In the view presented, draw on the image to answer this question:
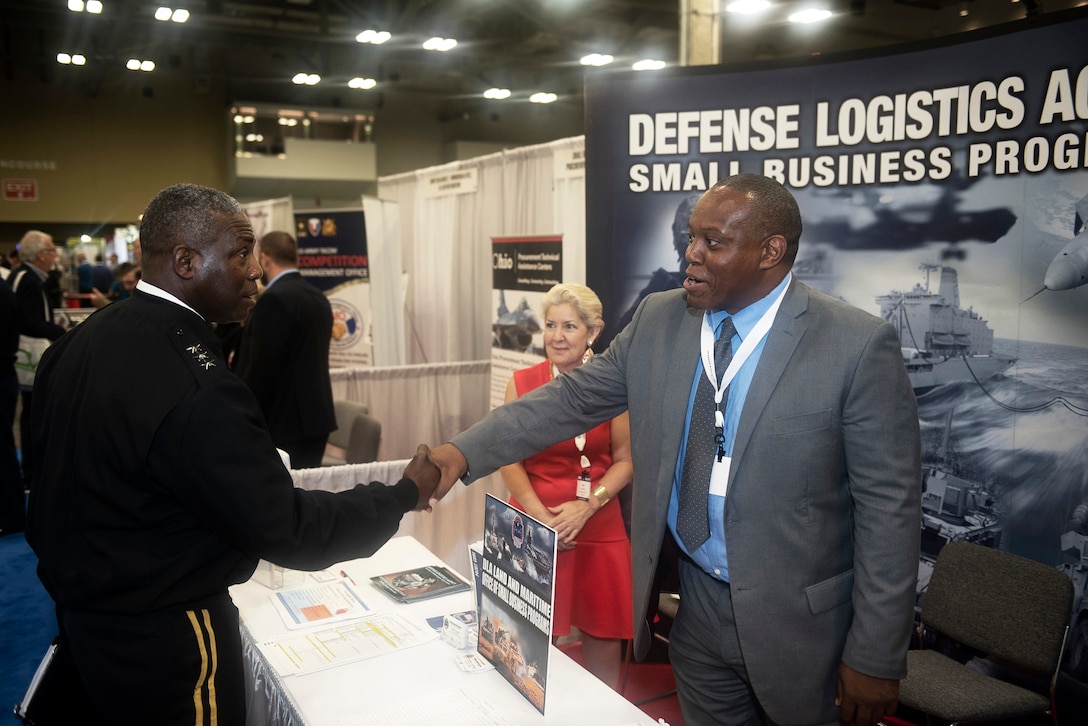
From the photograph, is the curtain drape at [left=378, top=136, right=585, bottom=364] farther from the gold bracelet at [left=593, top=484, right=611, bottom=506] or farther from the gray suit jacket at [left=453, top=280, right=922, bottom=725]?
the gray suit jacket at [left=453, top=280, right=922, bottom=725]

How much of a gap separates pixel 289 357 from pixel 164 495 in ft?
10.5

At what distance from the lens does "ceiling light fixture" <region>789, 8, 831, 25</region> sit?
378 inches

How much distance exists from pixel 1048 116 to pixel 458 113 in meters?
16.2

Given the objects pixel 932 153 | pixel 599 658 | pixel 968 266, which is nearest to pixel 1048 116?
pixel 932 153

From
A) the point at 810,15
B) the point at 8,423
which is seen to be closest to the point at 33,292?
the point at 8,423

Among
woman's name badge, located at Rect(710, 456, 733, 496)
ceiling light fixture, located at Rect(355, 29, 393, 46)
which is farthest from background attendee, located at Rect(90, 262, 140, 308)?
woman's name badge, located at Rect(710, 456, 733, 496)

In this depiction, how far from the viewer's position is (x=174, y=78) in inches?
604

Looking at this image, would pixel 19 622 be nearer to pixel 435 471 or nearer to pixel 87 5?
pixel 435 471

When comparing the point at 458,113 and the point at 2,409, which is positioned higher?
the point at 458,113

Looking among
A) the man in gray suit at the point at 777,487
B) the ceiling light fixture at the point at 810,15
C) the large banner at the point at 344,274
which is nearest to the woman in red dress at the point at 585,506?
the man in gray suit at the point at 777,487

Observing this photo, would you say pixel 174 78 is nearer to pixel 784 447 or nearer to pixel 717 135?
pixel 717 135

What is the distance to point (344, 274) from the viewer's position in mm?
7023

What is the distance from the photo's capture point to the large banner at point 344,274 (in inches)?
274

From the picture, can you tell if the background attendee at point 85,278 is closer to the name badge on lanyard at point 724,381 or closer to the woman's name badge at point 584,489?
the woman's name badge at point 584,489
